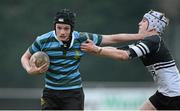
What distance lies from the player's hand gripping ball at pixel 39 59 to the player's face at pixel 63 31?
0.30 metres

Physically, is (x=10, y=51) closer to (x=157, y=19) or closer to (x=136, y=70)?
(x=136, y=70)

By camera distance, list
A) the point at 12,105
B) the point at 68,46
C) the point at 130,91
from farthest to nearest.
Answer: the point at 12,105
the point at 130,91
the point at 68,46

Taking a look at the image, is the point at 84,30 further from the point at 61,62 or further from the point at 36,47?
the point at 61,62

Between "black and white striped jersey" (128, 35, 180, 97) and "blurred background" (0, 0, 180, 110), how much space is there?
8.81 meters

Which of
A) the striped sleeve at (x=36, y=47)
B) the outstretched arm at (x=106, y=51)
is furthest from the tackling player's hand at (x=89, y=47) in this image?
the striped sleeve at (x=36, y=47)

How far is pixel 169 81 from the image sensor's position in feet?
37.2

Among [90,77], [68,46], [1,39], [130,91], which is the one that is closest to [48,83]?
[68,46]

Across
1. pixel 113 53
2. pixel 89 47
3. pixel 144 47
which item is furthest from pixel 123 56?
pixel 89 47

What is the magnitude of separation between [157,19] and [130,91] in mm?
8579

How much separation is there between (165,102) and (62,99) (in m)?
1.34

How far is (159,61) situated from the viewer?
11242 mm

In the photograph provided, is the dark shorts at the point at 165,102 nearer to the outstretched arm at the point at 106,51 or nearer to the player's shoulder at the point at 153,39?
the player's shoulder at the point at 153,39

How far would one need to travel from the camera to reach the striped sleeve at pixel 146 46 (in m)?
10.9

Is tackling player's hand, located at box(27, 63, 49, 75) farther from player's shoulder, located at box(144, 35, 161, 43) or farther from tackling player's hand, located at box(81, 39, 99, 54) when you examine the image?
player's shoulder, located at box(144, 35, 161, 43)
